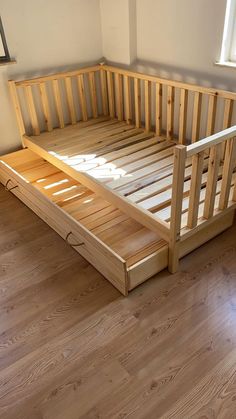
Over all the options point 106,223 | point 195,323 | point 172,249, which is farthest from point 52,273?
point 195,323

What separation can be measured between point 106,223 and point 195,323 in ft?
2.48

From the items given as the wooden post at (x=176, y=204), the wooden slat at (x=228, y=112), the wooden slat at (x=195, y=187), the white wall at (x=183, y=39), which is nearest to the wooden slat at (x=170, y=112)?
the white wall at (x=183, y=39)

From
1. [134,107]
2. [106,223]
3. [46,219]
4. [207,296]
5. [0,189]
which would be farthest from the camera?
[134,107]

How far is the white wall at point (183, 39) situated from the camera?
217 cm

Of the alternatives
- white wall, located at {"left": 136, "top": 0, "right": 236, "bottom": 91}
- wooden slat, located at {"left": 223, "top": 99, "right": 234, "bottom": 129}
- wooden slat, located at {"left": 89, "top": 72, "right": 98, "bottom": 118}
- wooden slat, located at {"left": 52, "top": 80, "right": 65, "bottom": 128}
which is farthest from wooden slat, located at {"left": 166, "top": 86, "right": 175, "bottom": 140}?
wooden slat, located at {"left": 52, "top": 80, "right": 65, "bottom": 128}

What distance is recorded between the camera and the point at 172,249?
1.74m

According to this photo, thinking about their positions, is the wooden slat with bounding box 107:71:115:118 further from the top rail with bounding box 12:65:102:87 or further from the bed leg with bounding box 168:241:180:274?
the bed leg with bounding box 168:241:180:274

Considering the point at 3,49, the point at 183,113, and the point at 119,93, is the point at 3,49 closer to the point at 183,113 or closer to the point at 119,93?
the point at 119,93

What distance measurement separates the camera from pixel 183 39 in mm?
2383

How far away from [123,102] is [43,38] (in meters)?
0.83

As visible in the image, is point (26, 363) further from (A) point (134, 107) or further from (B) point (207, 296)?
(A) point (134, 107)

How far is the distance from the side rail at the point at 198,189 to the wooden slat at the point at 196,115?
1.99 feet

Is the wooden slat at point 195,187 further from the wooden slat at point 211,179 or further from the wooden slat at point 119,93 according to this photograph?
the wooden slat at point 119,93

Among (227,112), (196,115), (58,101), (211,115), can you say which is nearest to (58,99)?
(58,101)
